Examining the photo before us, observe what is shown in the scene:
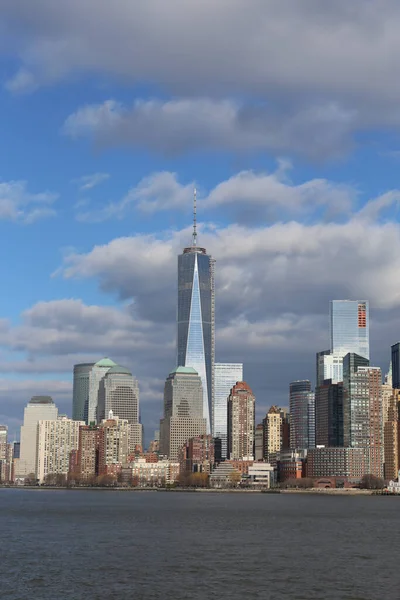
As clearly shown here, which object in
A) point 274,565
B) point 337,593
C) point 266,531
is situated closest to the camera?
point 337,593

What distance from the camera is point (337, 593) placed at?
7388cm

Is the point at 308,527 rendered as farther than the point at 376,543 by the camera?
Yes

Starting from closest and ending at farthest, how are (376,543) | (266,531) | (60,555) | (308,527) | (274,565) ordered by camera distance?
1. (274,565)
2. (60,555)
3. (376,543)
4. (266,531)
5. (308,527)

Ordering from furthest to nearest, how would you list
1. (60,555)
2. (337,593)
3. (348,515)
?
(348,515) < (60,555) < (337,593)

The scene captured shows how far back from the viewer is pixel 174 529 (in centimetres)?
13650

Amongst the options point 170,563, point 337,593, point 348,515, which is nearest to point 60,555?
point 170,563

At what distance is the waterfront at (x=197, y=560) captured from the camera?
2943 inches

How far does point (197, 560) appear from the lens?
93.2 meters

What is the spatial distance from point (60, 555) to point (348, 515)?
9852 centimetres

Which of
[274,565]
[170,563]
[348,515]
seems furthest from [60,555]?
[348,515]

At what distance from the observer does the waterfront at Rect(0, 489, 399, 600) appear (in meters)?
74.8

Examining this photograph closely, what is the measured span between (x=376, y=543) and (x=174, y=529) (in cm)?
3258

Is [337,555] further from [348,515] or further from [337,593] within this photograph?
[348,515]

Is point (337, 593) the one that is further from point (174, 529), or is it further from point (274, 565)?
point (174, 529)
